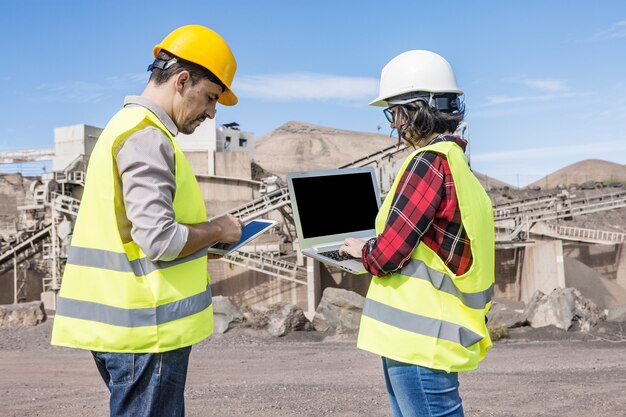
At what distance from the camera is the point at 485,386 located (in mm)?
7559

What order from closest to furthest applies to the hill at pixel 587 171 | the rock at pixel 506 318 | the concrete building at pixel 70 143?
the rock at pixel 506 318 < the concrete building at pixel 70 143 < the hill at pixel 587 171

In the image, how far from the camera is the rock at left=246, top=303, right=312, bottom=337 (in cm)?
1561

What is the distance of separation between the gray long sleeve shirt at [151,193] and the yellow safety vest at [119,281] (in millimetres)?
60

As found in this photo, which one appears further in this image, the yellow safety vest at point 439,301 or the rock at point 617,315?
the rock at point 617,315

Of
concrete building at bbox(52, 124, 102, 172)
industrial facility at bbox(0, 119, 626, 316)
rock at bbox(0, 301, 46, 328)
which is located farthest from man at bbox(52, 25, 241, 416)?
concrete building at bbox(52, 124, 102, 172)

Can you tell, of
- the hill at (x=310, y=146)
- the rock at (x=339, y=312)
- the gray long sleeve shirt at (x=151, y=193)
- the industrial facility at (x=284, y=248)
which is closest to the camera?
the gray long sleeve shirt at (x=151, y=193)

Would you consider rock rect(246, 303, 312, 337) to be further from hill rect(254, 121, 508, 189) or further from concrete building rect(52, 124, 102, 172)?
hill rect(254, 121, 508, 189)

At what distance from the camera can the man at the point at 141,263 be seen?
7.34ft

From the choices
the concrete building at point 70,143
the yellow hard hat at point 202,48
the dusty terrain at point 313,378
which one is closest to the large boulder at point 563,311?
the dusty terrain at point 313,378

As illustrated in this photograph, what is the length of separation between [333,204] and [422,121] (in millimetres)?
912

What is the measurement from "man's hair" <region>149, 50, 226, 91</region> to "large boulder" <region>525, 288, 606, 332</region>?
14.6 m

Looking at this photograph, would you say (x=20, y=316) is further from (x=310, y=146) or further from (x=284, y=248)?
(x=310, y=146)

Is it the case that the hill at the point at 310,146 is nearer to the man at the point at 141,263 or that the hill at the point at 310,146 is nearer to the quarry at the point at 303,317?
the quarry at the point at 303,317

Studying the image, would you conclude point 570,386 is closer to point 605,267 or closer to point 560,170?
point 605,267
